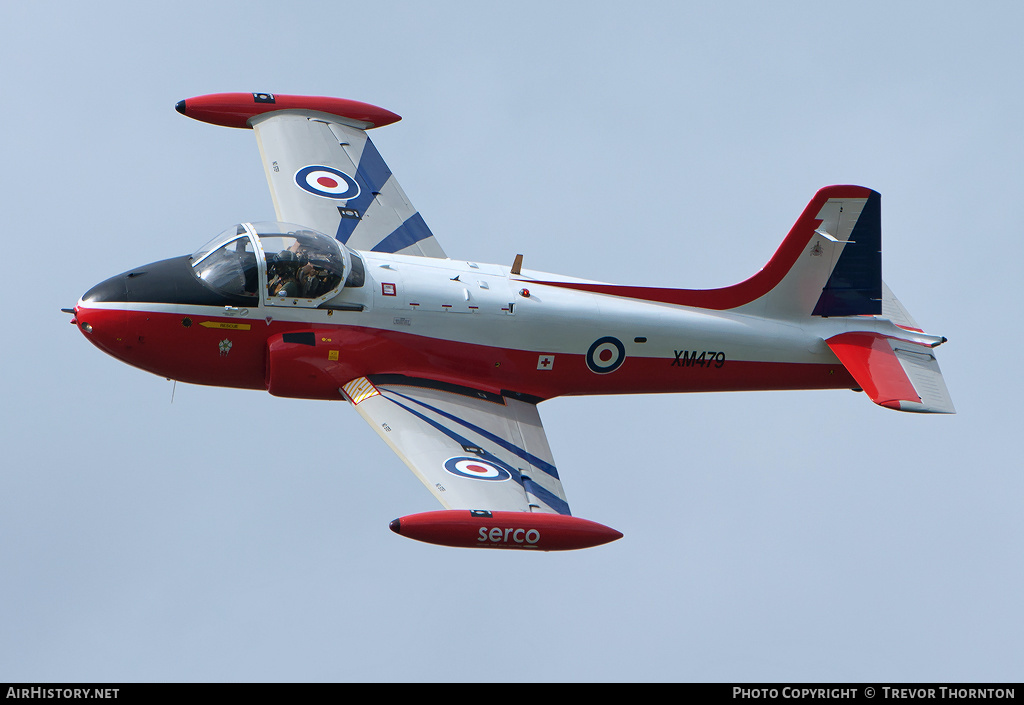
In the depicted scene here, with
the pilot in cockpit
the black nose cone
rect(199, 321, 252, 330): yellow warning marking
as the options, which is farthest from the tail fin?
the black nose cone

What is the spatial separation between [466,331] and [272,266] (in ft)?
9.64

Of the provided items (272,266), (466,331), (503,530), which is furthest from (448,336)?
(503,530)

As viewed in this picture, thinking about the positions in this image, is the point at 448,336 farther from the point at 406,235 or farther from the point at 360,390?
the point at 406,235

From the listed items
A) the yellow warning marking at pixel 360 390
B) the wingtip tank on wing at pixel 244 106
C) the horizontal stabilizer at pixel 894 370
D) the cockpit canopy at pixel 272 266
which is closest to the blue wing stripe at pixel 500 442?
the yellow warning marking at pixel 360 390

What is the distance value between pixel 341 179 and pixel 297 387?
4622mm

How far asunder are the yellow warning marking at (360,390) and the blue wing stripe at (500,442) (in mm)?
288

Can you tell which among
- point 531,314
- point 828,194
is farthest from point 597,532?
point 828,194

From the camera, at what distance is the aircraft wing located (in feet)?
65.4

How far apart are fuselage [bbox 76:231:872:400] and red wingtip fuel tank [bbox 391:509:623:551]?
3.08 metres

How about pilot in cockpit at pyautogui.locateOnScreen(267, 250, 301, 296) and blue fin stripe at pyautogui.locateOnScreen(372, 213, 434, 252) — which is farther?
blue fin stripe at pyautogui.locateOnScreen(372, 213, 434, 252)

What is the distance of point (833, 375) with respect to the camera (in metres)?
23.4

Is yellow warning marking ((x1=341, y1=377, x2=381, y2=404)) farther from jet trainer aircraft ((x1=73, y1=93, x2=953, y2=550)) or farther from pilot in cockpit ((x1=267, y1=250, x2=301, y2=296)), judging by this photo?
pilot in cockpit ((x1=267, y1=250, x2=301, y2=296))

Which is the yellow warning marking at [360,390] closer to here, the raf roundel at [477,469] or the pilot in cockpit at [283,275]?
the pilot in cockpit at [283,275]

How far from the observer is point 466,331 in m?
21.7
